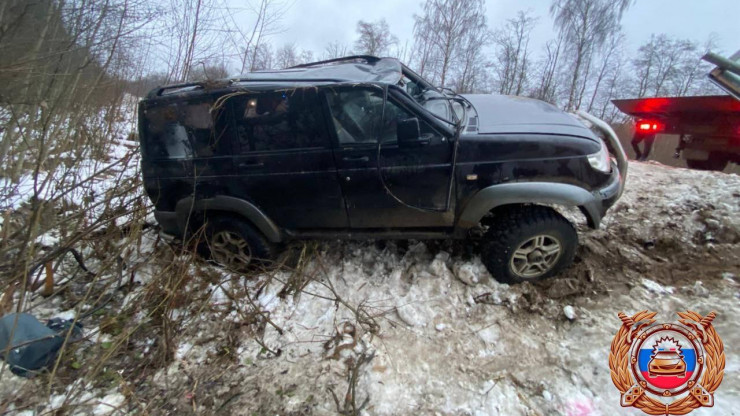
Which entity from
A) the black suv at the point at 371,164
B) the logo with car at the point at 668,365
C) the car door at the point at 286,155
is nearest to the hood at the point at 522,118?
the black suv at the point at 371,164

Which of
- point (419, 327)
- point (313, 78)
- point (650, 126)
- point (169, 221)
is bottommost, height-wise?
point (419, 327)

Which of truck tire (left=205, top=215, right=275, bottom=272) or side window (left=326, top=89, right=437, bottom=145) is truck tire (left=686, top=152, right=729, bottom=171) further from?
truck tire (left=205, top=215, right=275, bottom=272)

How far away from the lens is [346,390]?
1.88m

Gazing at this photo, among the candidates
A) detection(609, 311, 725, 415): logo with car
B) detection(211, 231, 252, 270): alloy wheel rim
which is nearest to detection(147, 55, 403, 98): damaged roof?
detection(211, 231, 252, 270): alloy wheel rim

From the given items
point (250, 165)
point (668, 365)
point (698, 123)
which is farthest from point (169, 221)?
point (698, 123)

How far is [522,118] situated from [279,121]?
6.36ft

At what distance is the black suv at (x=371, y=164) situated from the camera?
2.28 meters

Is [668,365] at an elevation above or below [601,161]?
below

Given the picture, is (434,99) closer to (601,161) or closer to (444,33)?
(601,161)

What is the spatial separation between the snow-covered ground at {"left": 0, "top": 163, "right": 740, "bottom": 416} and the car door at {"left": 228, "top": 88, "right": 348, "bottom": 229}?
0.59 meters

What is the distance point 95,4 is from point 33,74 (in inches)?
50.7

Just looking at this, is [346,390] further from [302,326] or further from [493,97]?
[493,97]

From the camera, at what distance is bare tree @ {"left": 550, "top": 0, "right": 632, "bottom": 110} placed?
15281 mm

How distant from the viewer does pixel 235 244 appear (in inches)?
117
